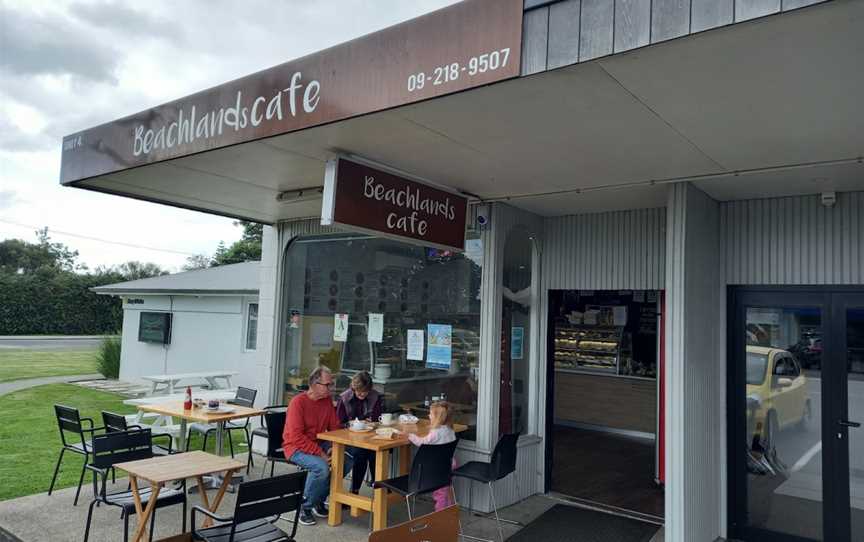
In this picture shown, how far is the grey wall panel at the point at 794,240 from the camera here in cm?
479

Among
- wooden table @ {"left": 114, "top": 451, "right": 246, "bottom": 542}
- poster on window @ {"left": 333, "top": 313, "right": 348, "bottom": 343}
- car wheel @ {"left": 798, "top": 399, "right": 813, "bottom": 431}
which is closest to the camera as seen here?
wooden table @ {"left": 114, "top": 451, "right": 246, "bottom": 542}

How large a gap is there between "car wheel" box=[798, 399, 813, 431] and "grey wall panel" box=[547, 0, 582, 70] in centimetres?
407

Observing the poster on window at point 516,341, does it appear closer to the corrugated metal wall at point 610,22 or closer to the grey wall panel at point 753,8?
the corrugated metal wall at point 610,22

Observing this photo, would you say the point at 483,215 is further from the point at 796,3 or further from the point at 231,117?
the point at 796,3

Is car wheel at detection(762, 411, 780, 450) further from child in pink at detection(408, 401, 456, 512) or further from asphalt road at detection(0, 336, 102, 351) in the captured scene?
asphalt road at detection(0, 336, 102, 351)

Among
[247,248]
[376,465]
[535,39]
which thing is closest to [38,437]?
[376,465]

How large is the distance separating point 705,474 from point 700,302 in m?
1.43

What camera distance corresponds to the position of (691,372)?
15.3 feet

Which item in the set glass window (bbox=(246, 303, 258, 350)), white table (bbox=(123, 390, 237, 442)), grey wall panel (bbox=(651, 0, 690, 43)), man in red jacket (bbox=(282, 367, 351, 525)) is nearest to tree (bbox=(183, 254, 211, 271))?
glass window (bbox=(246, 303, 258, 350))

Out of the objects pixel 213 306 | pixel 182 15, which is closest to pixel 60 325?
pixel 213 306

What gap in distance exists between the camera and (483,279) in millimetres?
5906

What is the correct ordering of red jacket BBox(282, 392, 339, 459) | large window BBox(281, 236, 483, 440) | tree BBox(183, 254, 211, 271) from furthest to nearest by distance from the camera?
tree BBox(183, 254, 211, 271) < large window BBox(281, 236, 483, 440) < red jacket BBox(282, 392, 339, 459)

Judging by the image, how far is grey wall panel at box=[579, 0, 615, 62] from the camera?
Answer: 2.41 metres

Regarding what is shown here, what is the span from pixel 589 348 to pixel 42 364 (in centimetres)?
1821
